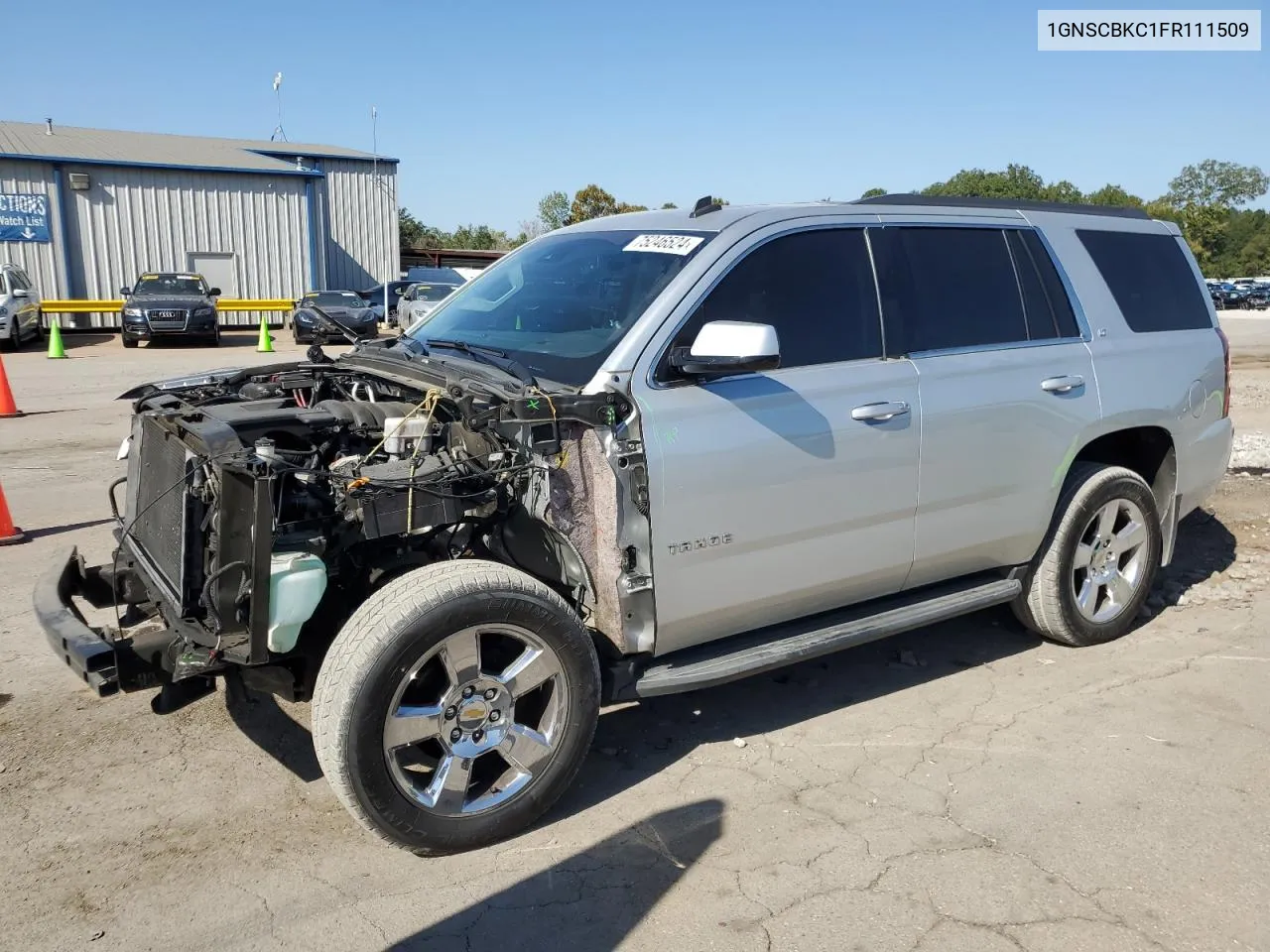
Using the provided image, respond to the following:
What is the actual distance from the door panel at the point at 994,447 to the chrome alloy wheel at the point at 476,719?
1.75m

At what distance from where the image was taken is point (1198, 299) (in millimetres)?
5488

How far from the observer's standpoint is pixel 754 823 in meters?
3.51

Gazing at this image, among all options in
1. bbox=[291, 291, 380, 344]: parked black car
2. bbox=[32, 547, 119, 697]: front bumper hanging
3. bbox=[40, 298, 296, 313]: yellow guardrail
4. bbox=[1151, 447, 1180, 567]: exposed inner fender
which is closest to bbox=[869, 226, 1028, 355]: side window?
bbox=[1151, 447, 1180, 567]: exposed inner fender

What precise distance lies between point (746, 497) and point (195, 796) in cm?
219

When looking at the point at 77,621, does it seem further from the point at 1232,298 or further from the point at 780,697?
the point at 1232,298

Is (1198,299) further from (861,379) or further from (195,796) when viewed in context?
(195,796)

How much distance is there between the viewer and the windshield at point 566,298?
12.5 ft

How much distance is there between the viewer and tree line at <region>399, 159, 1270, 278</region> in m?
62.0

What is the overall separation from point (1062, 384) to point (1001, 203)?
3.06 feet

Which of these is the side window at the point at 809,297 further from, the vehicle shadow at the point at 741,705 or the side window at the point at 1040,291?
the vehicle shadow at the point at 741,705

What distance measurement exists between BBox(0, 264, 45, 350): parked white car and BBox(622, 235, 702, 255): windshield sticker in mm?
21000

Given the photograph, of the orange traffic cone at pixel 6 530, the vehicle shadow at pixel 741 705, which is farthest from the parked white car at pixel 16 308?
the vehicle shadow at pixel 741 705

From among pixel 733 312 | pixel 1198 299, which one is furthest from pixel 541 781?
pixel 1198 299

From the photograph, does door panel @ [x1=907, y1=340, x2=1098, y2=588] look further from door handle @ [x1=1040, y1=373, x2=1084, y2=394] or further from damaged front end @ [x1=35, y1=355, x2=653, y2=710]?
damaged front end @ [x1=35, y1=355, x2=653, y2=710]
